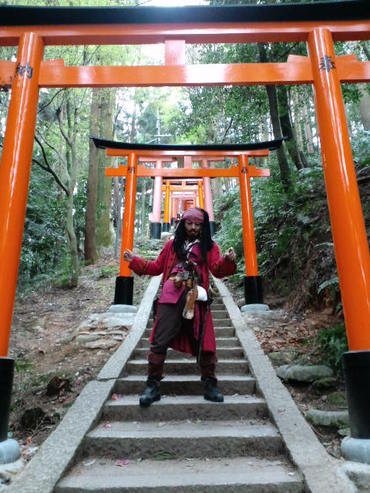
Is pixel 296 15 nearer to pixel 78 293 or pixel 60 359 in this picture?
pixel 60 359

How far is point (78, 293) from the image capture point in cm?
912

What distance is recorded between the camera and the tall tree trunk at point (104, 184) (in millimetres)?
12698

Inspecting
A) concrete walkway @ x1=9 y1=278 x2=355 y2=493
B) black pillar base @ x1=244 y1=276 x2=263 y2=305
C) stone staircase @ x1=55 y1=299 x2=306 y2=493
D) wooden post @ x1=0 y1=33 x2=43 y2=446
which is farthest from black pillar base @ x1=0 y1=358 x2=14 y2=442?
black pillar base @ x1=244 y1=276 x2=263 y2=305

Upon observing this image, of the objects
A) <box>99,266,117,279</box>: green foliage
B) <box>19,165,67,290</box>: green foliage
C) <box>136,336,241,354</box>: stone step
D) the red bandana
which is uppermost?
<box>19,165,67,290</box>: green foliage

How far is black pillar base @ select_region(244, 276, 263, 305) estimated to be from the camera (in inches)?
274

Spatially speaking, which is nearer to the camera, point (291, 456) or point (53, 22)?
point (291, 456)

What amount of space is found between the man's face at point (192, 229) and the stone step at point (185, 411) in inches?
66.4

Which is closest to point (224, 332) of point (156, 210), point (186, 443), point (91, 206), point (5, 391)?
point (186, 443)

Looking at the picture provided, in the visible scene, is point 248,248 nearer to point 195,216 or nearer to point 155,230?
point 195,216

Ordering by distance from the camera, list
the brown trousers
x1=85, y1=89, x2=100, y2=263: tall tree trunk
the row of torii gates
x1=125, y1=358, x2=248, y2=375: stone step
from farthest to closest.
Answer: x1=85, y1=89, x2=100, y2=263: tall tree trunk, x1=125, y1=358, x2=248, y2=375: stone step, the brown trousers, the row of torii gates

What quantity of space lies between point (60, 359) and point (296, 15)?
16.7 ft

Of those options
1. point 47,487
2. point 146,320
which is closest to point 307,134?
point 146,320

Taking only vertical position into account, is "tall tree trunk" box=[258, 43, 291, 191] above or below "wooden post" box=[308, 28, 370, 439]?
above

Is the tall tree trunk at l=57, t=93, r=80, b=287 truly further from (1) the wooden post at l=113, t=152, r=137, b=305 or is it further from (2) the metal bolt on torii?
(1) the wooden post at l=113, t=152, r=137, b=305
